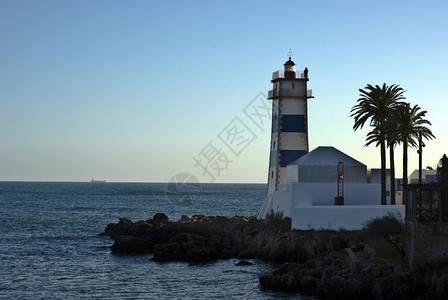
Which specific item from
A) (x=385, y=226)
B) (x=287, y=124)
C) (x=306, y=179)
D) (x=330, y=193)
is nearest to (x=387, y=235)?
(x=385, y=226)

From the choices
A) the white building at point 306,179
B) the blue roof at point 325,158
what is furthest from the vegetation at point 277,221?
the blue roof at point 325,158

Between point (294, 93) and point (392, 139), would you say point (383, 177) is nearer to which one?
point (392, 139)

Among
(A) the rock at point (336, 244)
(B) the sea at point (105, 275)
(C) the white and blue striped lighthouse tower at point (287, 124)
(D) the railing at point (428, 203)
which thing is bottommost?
(B) the sea at point (105, 275)

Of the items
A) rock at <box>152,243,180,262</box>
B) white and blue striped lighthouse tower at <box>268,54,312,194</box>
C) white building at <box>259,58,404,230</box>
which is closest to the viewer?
rock at <box>152,243,180,262</box>

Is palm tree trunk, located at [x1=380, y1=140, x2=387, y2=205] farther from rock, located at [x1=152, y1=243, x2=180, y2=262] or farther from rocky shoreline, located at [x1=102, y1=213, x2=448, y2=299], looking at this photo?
rock, located at [x1=152, y1=243, x2=180, y2=262]

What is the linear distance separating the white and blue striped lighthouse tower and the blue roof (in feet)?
9.69

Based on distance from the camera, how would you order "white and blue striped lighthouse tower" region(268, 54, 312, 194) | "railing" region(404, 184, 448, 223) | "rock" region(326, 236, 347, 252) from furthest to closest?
"white and blue striped lighthouse tower" region(268, 54, 312, 194)
"rock" region(326, 236, 347, 252)
"railing" region(404, 184, 448, 223)

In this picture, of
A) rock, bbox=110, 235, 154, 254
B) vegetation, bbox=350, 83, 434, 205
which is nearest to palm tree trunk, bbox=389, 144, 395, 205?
vegetation, bbox=350, 83, 434, 205

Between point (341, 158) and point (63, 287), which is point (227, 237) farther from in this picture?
point (63, 287)

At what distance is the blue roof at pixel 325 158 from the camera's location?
56031mm

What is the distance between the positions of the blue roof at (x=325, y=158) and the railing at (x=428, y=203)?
1883cm

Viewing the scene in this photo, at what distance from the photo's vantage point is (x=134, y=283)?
40.4 m

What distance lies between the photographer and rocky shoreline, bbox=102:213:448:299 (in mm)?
33438

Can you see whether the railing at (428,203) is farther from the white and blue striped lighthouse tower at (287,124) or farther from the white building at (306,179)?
the white and blue striped lighthouse tower at (287,124)
